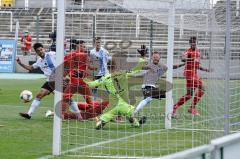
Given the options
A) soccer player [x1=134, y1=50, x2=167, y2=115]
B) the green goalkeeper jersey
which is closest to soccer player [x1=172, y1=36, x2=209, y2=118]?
soccer player [x1=134, y1=50, x2=167, y2=115]

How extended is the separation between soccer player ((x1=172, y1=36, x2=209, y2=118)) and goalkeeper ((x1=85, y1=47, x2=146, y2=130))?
1091 millimetres

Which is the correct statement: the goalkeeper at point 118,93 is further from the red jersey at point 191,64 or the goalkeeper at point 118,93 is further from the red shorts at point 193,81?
the red shorts at point 193,81

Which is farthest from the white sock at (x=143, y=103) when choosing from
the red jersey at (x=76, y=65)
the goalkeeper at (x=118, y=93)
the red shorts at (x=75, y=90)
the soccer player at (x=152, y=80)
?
the red jersey at (x=76, y=65)

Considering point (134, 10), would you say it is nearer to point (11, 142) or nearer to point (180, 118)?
point (11, 142)

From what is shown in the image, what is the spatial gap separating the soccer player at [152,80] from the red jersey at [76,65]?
1665mm

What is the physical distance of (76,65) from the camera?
46.3ft

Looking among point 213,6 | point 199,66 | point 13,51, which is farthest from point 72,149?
point 13,51

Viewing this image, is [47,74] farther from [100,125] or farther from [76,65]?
[100,125]

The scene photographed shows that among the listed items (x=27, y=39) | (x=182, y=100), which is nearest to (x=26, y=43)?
(x=27, y=39)

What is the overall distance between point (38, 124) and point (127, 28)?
331cm

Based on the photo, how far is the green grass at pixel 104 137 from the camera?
37.2ft

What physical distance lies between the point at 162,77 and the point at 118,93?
5.36 feet

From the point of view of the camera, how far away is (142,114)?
53.1ft

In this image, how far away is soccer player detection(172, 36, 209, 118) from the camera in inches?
591
